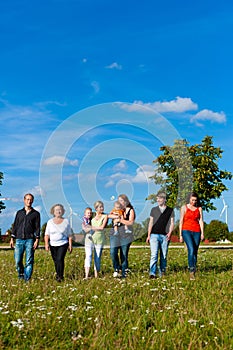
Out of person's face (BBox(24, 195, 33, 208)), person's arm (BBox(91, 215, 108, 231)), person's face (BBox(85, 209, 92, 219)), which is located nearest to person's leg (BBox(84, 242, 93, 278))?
person's arm (BBox(91, 215, 108, 231))

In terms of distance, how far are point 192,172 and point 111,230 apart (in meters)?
22.8

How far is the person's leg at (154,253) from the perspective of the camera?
12.9 meters

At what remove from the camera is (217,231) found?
192 ft

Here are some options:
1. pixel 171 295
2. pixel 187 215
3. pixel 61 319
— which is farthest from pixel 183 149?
pixel 61 319

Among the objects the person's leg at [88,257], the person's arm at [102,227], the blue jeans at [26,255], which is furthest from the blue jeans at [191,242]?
the blue jeans at [26,255]

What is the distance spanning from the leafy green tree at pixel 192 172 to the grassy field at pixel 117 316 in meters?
22.6

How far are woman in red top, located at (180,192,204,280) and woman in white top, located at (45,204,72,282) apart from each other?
2.97 m

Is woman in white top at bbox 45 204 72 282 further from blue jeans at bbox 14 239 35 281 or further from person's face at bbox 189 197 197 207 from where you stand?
person's face at bbox 189 197 197 207

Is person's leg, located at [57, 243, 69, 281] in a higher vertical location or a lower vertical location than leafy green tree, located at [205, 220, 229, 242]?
lower

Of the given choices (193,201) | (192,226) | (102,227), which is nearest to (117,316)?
(102,227)

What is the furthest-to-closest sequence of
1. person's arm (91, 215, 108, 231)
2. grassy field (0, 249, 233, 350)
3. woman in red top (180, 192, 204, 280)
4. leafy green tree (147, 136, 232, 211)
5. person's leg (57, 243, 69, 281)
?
leafy green tree (147, 136, 232, 211)
woman in red top (180, 192, 204, 280)
person's arm (91, 215, 108, 231)
person's leg (57, 243, 69, 281)
grassy field (0, 249, 233, 350)

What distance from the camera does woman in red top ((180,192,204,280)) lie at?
13.2 metres

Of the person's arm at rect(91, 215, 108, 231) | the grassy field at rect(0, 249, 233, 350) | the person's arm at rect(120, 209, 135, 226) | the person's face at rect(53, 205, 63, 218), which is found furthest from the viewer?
the person's arm at rect(91, 215, 108, 231)

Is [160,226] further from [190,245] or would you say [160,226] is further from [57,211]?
[57,211]
